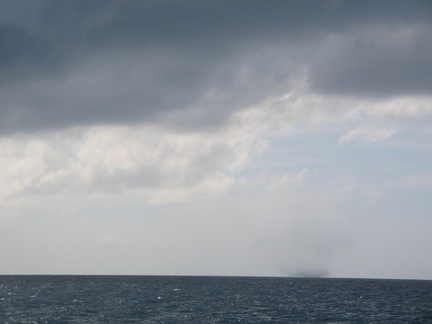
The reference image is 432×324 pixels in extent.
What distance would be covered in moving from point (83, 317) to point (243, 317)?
69.6ft

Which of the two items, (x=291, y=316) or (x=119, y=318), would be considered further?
(x=291, y=316)

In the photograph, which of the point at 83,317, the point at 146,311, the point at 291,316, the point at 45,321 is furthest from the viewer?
the point at 146,311

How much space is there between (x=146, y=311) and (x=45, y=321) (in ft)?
58.7

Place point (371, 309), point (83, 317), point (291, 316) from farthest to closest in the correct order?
point (371, 309) → point (291, 316) → point (83, 317)

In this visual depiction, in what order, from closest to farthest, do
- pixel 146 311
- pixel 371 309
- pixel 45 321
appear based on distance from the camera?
pixel 45 321
pixel 146 311
pixel 371 309

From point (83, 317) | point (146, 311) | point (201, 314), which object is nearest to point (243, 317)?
point (201, 314)

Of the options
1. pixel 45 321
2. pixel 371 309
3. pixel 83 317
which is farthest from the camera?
pixel 371 309

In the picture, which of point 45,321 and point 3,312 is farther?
point 3,312

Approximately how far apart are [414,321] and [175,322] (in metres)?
32.0

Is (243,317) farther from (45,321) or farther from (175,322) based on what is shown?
(45,321)

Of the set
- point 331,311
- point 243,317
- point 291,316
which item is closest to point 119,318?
point 243,317

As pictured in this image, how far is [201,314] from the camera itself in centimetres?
7275

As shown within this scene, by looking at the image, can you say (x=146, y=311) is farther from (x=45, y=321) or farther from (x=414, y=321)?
(x=414, y=321)

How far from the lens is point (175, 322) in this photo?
62.9 m
